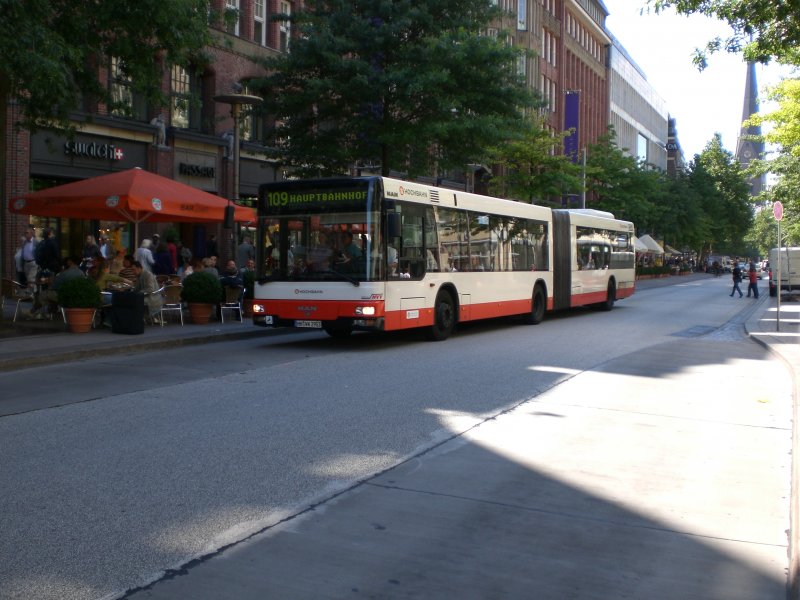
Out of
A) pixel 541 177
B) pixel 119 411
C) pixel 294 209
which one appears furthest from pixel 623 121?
pixel 119 411

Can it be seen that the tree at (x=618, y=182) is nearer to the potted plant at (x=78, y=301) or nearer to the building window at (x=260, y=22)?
the building window at (x=260, y=22)

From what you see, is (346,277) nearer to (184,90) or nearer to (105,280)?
(105,280)

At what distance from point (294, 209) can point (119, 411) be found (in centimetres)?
678

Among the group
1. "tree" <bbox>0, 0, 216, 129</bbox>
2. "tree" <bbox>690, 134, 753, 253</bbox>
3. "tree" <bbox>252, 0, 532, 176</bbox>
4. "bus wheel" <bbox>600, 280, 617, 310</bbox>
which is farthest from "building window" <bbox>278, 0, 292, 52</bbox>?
"tree" <bbox>690, 134, 753, 253</bbox>

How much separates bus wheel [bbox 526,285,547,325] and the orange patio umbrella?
24.5 feet

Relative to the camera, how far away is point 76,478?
6.15 meters

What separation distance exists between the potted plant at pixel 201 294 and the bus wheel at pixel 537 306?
730 centimetres

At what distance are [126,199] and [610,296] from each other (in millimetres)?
15936

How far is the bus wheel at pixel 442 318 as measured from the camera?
53.7 feet

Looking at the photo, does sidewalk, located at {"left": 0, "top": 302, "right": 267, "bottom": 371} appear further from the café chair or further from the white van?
the white van

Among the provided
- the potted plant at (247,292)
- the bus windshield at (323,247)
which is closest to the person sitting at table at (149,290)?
the potted plant at (247,292)

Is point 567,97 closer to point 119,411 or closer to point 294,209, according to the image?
point 294,209

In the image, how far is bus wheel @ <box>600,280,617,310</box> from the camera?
2726 centimetres

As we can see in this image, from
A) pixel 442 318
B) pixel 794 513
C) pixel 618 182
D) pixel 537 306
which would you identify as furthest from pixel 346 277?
pixel 618 182
